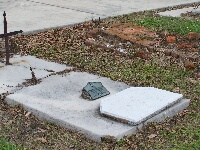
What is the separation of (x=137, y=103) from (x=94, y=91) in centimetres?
41

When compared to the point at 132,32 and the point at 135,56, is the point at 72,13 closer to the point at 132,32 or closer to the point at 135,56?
the point at 132,32

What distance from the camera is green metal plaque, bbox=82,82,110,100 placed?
394 centimetres

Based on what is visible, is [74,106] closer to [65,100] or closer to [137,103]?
[65,100]

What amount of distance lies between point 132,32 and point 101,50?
0.65m

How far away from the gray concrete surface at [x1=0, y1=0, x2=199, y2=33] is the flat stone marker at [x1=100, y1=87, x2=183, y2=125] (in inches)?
95.4

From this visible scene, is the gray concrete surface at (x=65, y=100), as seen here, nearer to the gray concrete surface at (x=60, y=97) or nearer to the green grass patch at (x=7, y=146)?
the gray concrete surface at (x=60, y=97)

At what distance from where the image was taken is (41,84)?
424 cm

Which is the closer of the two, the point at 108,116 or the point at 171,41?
the point at 108,116

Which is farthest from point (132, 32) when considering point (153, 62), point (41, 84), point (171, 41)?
point (41, 84)

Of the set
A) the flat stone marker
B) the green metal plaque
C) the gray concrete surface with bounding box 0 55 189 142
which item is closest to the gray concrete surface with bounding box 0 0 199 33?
the gray concrete surface with bounding box 0 55 189 142

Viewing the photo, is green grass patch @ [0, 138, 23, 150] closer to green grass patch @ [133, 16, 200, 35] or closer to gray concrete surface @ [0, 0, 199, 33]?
gray concrete surface @ [0, 0, 199, 33]

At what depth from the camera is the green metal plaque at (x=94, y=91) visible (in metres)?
3.94

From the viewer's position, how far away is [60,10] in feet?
24.4

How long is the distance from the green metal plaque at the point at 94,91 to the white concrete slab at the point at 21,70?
600 mm
